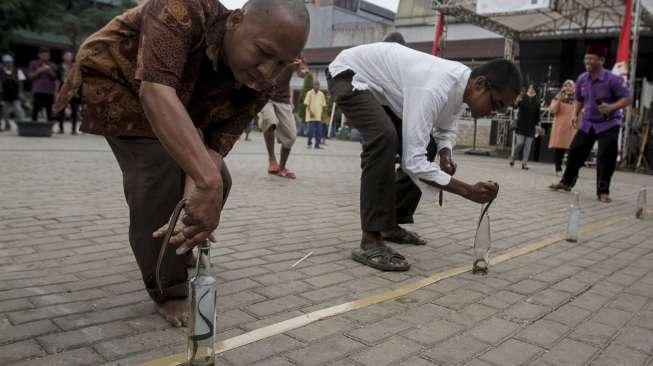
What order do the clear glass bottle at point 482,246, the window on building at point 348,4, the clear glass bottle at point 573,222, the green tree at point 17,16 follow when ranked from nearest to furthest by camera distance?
the clear glass bottle at point 482,246, the clear glass bottle at point 573,222, the green tree at point 17,16, the window on building at point 348,4

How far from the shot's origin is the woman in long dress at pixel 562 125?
34.9 feet

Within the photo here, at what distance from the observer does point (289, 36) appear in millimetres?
1729

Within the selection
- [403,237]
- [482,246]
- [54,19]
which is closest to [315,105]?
[403,237]

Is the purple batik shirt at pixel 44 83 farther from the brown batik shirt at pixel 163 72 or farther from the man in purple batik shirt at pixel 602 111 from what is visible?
the brown batik shirt at pixel 163 72

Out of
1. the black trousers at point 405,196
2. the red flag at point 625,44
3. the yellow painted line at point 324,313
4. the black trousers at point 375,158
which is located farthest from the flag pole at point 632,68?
the black trousers at point 375,158

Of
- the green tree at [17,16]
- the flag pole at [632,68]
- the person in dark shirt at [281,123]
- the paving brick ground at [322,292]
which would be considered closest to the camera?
the paving brick ground at [322,292]

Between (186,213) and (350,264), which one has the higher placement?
(186,213)

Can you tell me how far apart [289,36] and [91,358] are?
1.32 m

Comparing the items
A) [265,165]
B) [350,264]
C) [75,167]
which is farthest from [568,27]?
[350,264]

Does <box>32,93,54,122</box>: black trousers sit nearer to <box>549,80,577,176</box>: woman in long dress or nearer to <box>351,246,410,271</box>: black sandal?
<box>549,80,577,176</box>: woman in long dress

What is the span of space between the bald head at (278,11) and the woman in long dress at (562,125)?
32.6ft

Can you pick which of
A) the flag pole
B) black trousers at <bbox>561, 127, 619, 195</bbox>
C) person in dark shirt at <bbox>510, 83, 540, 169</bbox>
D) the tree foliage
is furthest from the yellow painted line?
the tree foliage

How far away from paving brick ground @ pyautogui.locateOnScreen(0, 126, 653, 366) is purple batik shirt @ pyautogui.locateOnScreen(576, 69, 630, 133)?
7.26 ft

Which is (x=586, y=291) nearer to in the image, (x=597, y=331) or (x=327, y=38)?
(x=597, y=331)
